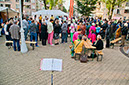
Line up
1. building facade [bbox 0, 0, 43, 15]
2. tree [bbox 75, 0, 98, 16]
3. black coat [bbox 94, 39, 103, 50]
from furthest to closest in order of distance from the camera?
1. building facade [bbox 0, 0, 43, 15]
2. tree [bbox 75, 0, 98, 16]
3. black coat [bbox 94, 39, 103, 50]

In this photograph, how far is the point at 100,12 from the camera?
55188 millimetres

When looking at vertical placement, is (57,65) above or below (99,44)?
below

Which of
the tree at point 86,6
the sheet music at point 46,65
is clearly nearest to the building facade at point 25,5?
the tree at point 86,6

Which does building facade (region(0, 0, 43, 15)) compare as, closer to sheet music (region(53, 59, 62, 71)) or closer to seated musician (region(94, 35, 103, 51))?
seated musician (region(94, 35, 103, 51))

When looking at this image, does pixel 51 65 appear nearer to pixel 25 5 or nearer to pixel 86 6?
pixel 86 6

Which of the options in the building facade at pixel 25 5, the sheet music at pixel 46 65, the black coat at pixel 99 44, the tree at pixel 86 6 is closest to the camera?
the sheet music at pixel 46 65

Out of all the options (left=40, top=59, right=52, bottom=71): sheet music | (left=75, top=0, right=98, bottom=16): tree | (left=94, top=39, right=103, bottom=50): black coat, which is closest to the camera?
(left=40, top=59, right=52, bottom=71): sheet music

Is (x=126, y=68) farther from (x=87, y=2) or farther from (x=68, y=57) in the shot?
(x=87, y=2)

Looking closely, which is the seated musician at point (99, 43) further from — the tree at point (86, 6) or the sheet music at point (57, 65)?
the tree at point (86, 6)

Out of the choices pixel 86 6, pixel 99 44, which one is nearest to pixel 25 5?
pixel 86 6

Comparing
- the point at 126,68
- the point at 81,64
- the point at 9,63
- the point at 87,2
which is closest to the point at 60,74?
the point at 81,64

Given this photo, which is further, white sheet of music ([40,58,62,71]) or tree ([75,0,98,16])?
tree ([75,0,98,16])

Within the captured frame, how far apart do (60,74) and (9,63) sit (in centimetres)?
291

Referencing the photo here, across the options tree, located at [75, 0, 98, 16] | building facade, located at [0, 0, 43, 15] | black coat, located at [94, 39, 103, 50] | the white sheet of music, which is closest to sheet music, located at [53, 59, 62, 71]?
the white sheet of music
